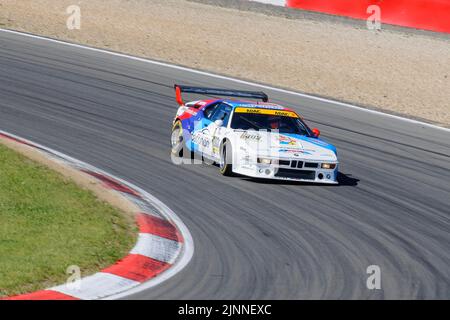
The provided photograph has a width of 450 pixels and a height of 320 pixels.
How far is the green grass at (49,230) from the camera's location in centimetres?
923

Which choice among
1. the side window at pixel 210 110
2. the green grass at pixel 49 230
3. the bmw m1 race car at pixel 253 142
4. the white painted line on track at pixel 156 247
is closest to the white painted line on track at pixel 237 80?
the bmw m1 race car at pixel 253 142

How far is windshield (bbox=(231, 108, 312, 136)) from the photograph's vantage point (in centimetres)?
1534

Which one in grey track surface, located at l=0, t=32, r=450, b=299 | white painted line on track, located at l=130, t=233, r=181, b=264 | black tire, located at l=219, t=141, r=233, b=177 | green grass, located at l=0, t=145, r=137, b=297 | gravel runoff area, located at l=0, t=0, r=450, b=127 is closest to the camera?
green grass, located at l=0, t=145, r=137, b=297

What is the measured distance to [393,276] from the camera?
1043 cm

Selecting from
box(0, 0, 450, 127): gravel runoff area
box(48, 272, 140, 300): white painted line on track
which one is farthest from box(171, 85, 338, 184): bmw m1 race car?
box(0, 0, 450, 127): gravel runoff area

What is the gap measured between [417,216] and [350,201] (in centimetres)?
99

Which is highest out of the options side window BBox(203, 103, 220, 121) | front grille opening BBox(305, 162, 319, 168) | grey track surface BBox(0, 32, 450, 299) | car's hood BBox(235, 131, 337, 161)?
side window BBox(203, 103, 220, 121)

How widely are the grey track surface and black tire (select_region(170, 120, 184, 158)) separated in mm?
200

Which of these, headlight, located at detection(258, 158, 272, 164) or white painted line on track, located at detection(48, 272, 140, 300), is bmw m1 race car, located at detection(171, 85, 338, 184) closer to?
headlight, located at detection(258, 158, 272, 164)

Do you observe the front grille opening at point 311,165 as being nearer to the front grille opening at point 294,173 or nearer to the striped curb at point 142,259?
the front grille opening at point 294,173

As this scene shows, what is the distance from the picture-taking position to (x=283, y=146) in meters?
14.6

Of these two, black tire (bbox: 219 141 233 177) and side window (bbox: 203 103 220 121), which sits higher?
side window (bbox: 203 103 220 121)
